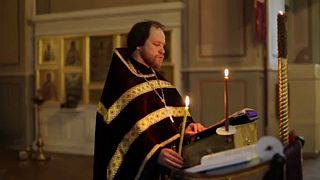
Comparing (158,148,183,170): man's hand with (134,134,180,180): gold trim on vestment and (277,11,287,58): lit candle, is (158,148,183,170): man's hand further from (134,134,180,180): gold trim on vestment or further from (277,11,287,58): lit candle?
(277,11,287,58): lit candle

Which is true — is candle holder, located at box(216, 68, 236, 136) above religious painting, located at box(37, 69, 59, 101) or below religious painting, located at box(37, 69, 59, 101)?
below

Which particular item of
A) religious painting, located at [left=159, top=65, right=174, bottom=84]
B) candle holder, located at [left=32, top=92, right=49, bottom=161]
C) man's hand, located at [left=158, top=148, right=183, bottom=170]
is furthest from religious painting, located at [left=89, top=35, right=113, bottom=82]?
man's hand, located at [left=158, top=148, right=183, bottom=170]

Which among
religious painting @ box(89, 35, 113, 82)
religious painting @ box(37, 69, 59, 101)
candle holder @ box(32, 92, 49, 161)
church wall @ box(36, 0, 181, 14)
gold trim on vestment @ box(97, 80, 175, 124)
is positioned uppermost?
church wall @ box(36, 0, 181, 14)

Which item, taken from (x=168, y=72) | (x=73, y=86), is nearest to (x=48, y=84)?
(x=73, y=86)

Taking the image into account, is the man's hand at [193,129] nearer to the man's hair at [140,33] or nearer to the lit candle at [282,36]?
the man's hair at [140,33]

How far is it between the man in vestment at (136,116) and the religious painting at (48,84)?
17.2 ft

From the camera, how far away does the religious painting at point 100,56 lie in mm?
6645

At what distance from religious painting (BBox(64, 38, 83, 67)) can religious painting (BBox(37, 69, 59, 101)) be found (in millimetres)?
307

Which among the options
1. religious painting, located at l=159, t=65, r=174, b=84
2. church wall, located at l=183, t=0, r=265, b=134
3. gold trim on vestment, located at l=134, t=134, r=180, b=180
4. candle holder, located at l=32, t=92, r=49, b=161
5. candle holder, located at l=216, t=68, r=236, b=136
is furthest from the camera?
Result: candle holder, located at l=32, t=92, r=49, b=161

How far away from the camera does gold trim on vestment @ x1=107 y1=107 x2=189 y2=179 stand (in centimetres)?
184

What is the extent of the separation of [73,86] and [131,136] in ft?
17.1

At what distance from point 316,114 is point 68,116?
3528 millimetres

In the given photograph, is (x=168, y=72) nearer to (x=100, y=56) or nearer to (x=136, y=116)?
(x=100, y=56)

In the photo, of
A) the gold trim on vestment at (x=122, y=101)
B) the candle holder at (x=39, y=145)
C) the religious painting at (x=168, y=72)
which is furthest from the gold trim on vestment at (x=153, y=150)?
the candle holder at (x=39, y=145)
